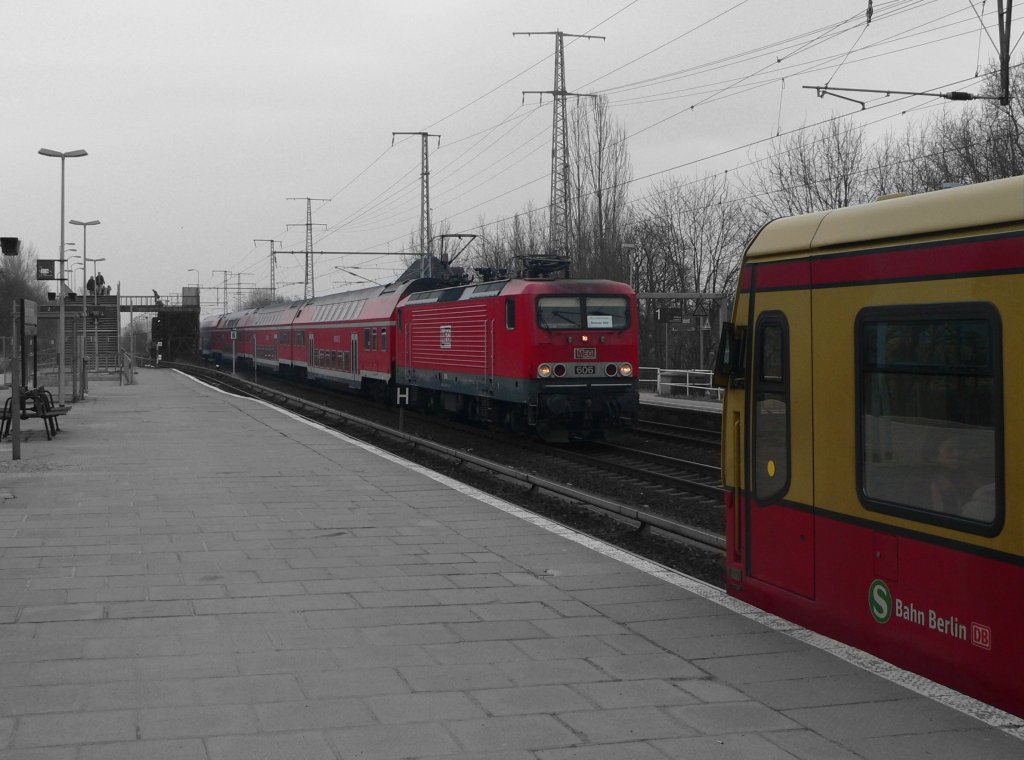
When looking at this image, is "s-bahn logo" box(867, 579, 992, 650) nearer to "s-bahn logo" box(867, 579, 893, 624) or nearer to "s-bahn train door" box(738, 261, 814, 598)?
"s-bahn logo" box(867, 579, 893, 624)

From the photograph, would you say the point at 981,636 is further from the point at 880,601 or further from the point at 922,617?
the point at 880,601

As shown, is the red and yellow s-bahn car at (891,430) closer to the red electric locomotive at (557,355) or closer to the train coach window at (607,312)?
the red electric locomotive at (557,355)

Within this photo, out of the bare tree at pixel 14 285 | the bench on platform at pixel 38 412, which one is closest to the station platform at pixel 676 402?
the bench on platform at pixel 38 412

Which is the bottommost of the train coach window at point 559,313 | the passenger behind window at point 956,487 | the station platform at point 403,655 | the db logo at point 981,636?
the station platform at point 403,655

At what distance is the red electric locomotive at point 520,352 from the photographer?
19562mm

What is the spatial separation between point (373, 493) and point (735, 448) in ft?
21.4

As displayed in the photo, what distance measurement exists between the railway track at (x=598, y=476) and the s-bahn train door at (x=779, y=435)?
6.40 ft

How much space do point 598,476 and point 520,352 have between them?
3.95 metres

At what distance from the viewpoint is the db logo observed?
17.2 feet

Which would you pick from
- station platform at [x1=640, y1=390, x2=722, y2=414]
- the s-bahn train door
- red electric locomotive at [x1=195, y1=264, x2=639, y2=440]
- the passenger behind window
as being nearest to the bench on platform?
red electric locomotive at [x1=195, y1=264, x2=639, y2=440]

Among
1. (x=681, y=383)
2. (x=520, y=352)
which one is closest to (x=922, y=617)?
(x=520, y=352)

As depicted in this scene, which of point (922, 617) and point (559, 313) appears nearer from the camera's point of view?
point (922, 617)

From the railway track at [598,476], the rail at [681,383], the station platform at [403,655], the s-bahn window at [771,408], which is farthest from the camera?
the rail at [681,383]

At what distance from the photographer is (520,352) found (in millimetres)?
19656
